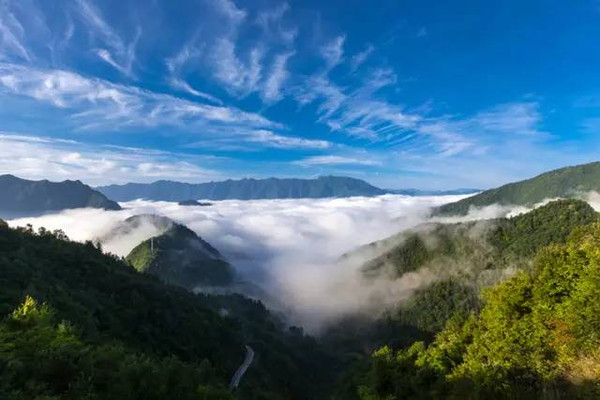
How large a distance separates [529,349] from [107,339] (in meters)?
65.1

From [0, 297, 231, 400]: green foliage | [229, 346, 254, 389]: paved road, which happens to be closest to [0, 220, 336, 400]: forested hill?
[0, 297, 231, 400]: green foliage

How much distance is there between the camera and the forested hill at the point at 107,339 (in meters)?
30.3

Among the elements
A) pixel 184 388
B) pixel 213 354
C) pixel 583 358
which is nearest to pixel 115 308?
pixel 213 354

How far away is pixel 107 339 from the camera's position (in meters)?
76.7

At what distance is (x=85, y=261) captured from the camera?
13850 cm

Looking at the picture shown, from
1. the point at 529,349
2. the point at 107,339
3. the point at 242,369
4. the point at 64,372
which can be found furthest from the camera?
the point at 242,369

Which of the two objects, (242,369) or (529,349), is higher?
(529,349)

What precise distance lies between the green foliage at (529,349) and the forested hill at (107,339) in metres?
20.9

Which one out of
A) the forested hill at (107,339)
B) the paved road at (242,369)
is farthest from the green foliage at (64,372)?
the paved road at (242,369)

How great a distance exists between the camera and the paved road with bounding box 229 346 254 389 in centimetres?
12318

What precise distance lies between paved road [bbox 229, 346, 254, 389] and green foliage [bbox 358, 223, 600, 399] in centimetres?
7070

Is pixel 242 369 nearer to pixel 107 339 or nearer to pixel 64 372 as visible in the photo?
pixel 107 339

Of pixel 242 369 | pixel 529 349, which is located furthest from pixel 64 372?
pixel 242 369

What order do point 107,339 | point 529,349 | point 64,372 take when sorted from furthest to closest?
point 107,339 < point 529,349 < point 64,372
